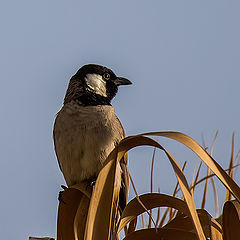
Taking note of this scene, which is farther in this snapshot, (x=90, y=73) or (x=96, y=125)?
(x=90, y=73)

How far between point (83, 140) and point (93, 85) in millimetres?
1101

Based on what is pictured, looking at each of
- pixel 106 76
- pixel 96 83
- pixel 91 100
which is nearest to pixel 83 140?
pixel 91 100

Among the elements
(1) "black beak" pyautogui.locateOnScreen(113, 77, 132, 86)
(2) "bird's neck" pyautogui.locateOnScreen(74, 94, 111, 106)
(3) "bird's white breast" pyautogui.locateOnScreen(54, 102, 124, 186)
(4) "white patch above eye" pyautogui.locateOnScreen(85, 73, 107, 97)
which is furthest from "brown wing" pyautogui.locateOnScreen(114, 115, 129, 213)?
(1) "black beak" pyautogui.locateOnScreen(113, 77, 132, 86)

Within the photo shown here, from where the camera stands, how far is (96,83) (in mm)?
5148

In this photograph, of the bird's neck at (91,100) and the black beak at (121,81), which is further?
the black beak at (121,81)

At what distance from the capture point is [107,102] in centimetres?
483

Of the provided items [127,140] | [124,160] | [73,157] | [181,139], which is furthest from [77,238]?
[124,160]

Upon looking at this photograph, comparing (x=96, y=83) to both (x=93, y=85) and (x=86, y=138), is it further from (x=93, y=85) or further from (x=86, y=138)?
(x=86, y=138)

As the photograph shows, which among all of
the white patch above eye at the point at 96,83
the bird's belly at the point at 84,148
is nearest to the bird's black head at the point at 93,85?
the white patch above eye at the point at 96,83

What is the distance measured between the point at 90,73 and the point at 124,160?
1.11 metres

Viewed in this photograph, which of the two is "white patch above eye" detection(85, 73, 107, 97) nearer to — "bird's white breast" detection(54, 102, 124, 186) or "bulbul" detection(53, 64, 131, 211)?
"bulbul" detection(53, 64, 131, 211)

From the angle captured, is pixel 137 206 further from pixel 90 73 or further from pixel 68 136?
Answer: pixel 90 73

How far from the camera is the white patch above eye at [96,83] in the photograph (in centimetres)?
501

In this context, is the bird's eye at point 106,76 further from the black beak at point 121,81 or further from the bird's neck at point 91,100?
the bird's neck at point 91,100
